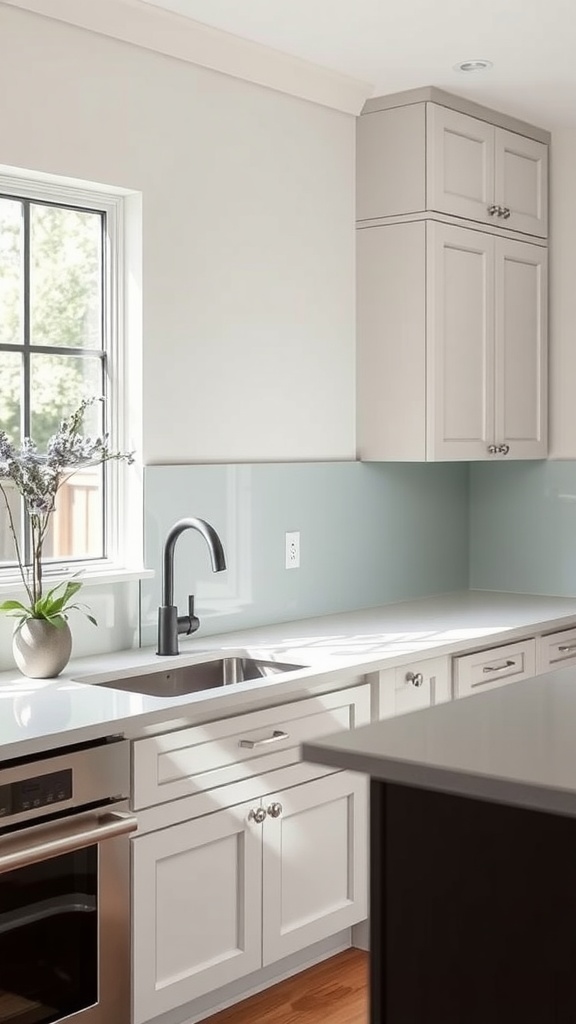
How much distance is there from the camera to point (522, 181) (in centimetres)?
439

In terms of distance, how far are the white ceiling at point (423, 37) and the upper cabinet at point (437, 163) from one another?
0.10 meters

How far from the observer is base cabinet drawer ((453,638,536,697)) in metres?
3.65

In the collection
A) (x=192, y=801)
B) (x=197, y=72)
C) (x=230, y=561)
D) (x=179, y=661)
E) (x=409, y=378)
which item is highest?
(x=197, y=72)

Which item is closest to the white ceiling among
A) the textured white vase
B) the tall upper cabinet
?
the tall upper cabinet

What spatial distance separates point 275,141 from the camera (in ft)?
12.6

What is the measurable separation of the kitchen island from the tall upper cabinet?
234 cm

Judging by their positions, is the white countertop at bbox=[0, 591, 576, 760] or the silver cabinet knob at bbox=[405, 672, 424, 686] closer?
the white countertop at bbox=[0, 591, 576, 760]

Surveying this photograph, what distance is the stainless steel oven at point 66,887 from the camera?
2.43 m

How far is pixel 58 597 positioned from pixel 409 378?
4.82 ft

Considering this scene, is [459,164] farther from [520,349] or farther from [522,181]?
[520,349]

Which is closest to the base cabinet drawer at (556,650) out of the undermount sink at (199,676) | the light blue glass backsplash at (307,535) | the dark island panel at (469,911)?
the light blue glass backsplash at (307,535)

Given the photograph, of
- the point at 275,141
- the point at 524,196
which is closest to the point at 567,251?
the point at 524,196

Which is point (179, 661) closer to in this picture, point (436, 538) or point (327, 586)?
point (327, 586)

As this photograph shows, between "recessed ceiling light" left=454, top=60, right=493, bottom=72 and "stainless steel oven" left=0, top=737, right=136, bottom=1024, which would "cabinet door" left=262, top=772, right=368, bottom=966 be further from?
"recessed ceiling light" left=454, top=60, right=493, bottom=72
